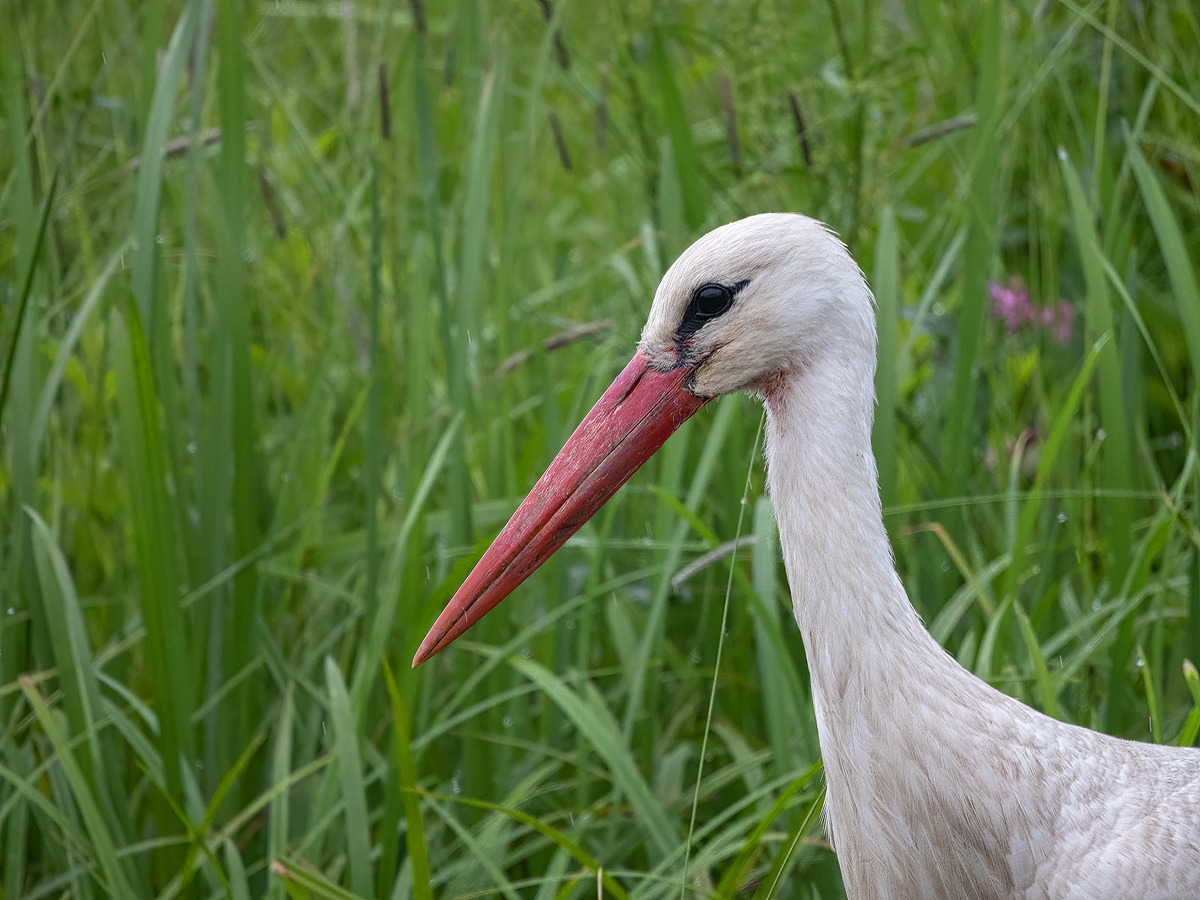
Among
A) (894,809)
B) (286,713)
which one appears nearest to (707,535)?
(894,809)

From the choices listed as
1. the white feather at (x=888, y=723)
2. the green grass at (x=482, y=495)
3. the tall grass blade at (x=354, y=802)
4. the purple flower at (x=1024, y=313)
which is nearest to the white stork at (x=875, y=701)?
the white feather at (x=888, y=723)

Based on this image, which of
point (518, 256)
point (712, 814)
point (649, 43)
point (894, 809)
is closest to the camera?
point (894, 809)

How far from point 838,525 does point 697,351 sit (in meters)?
0.35

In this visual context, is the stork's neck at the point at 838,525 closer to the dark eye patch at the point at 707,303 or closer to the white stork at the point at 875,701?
the white stork at the point at 875,701

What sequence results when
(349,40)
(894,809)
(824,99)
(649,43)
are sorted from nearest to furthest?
(894,809) < (349,40) < (649,43) < (824,99)

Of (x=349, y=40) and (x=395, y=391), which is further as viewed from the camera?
(x=395, y=391)

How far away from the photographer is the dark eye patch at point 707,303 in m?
1.71

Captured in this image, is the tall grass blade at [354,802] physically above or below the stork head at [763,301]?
below

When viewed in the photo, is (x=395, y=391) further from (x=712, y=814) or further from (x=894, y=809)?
(x=894, y=809)

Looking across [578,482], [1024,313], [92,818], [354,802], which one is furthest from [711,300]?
[1024,313]

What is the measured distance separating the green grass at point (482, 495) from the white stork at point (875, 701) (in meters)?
0.20

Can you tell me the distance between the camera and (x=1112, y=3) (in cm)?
268

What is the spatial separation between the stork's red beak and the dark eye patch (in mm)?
70

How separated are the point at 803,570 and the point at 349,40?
6.06ft
